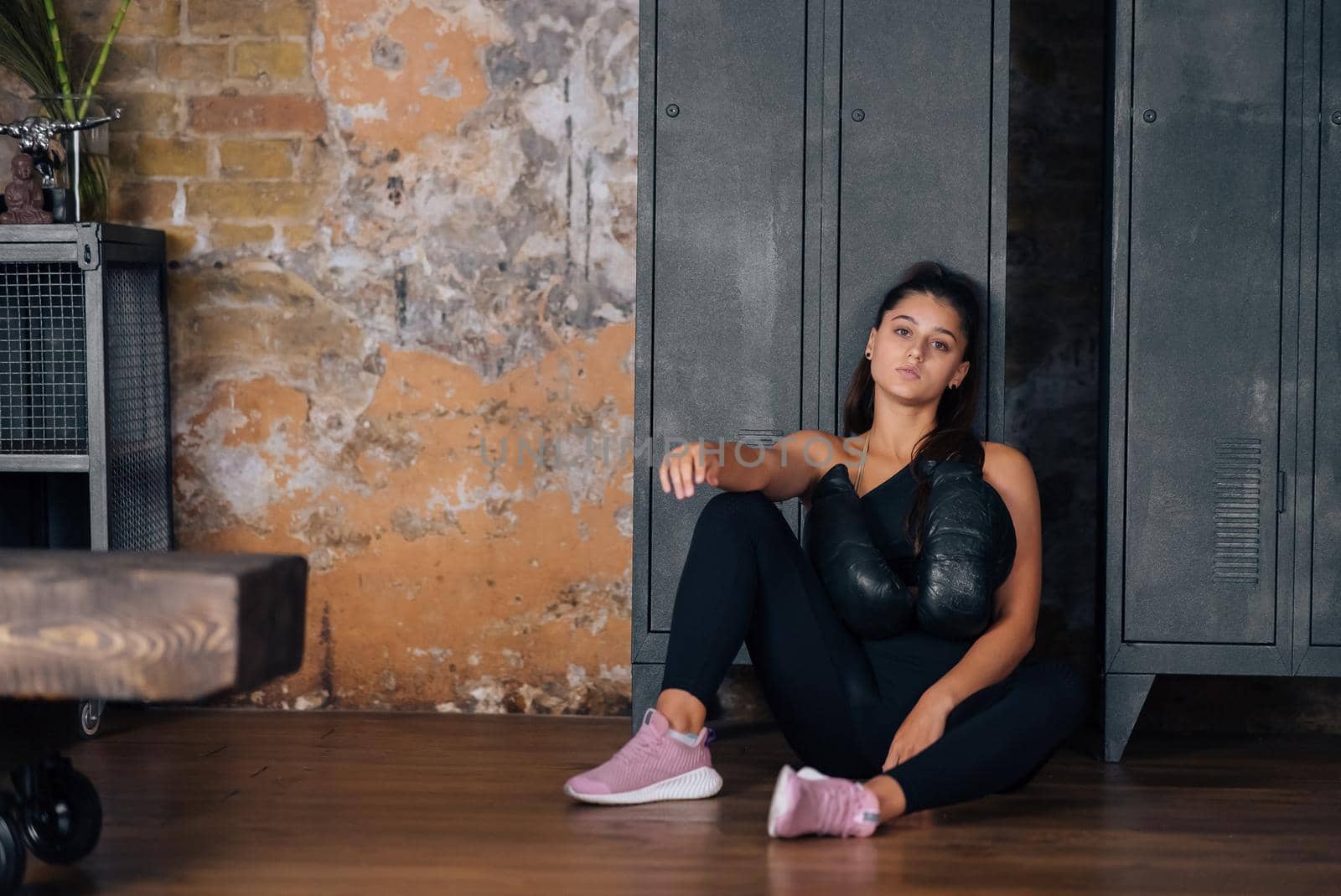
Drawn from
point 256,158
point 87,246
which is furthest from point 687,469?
point 256,158

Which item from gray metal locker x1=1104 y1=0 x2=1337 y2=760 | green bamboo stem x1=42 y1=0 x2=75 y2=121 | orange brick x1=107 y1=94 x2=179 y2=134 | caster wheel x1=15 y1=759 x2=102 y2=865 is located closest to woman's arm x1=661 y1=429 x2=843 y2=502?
gray metal locker x1=1104 y1=0 x2=1337 y2=760

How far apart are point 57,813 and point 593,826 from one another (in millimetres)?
820

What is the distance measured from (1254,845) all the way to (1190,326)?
1.11 meters

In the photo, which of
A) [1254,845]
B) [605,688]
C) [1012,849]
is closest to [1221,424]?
[1254,845]

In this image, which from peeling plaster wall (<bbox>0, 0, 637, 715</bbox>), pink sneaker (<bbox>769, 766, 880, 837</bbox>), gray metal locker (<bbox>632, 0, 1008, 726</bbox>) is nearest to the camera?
pink sneaker (<bbox>769, 766, 880, 837</bbox>)

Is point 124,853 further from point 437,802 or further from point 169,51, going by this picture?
point 169,51

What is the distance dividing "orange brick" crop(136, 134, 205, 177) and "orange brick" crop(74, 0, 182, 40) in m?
0.25

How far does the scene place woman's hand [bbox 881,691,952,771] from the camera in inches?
82.7

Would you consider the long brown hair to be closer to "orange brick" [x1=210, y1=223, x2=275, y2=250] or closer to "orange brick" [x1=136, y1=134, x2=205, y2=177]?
"orange brick" [x1=210, y1=223, x2=275, y2=250]

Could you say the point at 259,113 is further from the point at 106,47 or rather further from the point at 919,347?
the point at 919,347

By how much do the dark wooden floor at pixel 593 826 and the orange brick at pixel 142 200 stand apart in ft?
4.10

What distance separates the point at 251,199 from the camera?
3.05 m

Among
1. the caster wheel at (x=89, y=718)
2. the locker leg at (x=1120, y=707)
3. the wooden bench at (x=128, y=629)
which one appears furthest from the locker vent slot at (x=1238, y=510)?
the caster wheel at (x=89, y=718)

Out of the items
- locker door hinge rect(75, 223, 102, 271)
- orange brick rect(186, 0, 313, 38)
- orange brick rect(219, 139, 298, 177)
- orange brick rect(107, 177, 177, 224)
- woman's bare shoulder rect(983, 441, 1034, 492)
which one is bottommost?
woman's bare shoulder rect(983, 441, 1034, 492)
